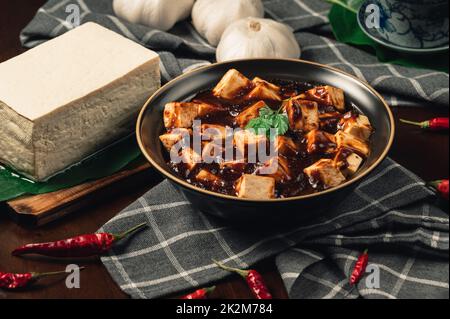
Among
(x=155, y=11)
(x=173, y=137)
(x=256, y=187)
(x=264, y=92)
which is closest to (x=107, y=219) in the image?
(x=173, y=137)

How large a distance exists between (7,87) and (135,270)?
915mm

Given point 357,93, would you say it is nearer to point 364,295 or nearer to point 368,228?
point 368,228

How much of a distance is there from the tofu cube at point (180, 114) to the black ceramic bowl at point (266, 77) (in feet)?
0.16

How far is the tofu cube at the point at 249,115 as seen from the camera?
2773 millimetres

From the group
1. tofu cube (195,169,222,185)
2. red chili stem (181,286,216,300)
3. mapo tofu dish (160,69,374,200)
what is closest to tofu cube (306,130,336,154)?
mapo tofu dish (160,69,374,200)

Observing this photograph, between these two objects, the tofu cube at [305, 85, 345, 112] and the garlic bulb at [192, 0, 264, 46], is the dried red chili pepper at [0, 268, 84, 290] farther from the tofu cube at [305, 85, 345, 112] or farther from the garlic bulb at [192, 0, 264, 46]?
the garlic bulb at [192, 0, 264, 46]

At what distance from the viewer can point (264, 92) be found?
2904mm

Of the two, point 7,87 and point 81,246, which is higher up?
point 7,87

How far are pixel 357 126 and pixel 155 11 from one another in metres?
1.42

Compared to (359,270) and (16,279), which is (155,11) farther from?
(359,270)

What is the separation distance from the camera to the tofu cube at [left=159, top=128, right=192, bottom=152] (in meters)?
2.71

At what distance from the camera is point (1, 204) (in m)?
2.81

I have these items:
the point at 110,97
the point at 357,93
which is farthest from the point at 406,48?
the point at 110,97

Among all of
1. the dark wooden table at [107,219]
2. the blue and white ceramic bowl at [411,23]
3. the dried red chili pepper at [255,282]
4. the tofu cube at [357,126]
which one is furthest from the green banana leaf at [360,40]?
the dried red chili pepper at [255,282]
